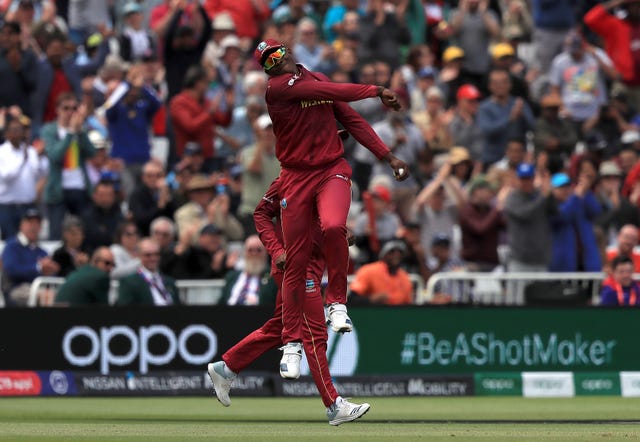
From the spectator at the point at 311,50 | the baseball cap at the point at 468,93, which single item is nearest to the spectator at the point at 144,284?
the spectator at the point at 311,50

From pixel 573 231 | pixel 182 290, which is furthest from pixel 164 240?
pixel 573 231

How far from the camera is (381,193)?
62.8 ft

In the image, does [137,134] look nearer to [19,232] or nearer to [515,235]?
[19,232]

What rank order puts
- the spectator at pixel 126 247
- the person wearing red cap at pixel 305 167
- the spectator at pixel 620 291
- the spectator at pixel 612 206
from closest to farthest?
the person wearing red cap at pixel 305 167 → the spectator at pixel 620 291 → the spectator at pixel 126 247 → the spectator at pixel 612 206

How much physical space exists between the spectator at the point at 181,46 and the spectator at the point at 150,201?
307cm

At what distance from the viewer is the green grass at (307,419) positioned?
10.6m

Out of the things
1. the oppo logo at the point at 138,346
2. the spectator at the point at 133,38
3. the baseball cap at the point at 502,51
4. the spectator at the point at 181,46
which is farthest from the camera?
the spectator at the point at 133,38

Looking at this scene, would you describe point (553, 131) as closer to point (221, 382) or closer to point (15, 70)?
point (15, 70)

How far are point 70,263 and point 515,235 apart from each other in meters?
5.16

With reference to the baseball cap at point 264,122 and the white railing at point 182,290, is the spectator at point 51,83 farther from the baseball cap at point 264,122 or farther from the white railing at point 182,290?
the white railing at point 182,290

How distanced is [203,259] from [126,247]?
2.94 ft

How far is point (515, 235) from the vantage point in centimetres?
1884

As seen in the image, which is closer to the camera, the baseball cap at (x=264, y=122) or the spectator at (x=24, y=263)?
the spectator at (x=24, y=263)

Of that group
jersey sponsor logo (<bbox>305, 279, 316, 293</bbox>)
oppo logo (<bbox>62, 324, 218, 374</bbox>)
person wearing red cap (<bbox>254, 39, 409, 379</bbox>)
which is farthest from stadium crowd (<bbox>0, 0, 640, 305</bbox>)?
person wearing red cap (<bbox>254, 39, 409, 379</bbox>)
